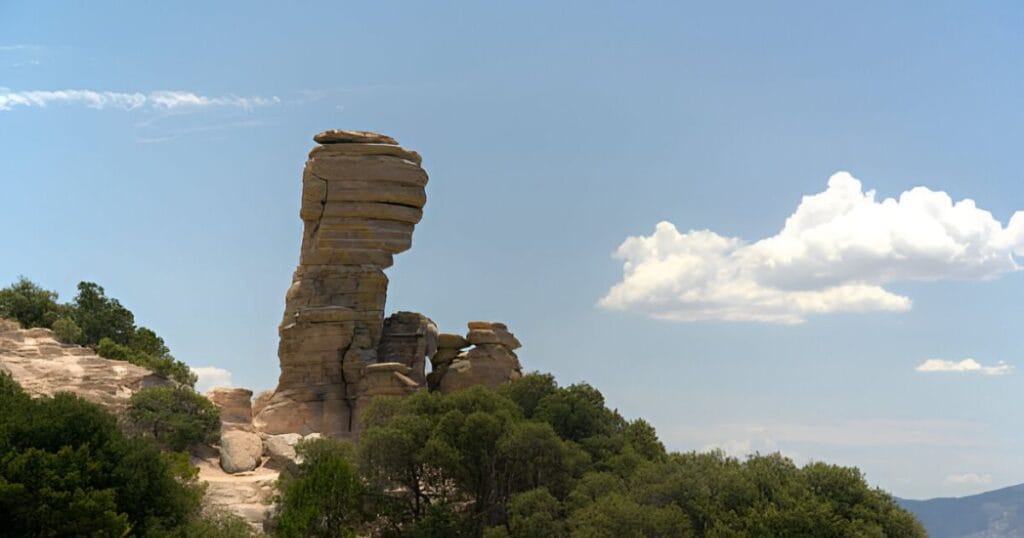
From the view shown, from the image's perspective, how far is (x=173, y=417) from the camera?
2066 inches

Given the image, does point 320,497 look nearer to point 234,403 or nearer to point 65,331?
point 234,403

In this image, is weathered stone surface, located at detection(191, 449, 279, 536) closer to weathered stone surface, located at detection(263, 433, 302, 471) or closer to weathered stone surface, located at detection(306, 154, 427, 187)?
weathered stone surface, located at detection(263, 433, 302, 471)

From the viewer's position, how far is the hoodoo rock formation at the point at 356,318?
63188 mm

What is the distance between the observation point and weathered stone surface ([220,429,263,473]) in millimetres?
52656

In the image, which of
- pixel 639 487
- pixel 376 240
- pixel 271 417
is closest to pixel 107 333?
pixel 271 417

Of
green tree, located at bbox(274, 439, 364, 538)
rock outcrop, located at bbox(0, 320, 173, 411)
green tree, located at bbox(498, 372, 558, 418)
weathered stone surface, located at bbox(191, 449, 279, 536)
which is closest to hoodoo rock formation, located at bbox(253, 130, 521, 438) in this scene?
green tree, located at bbox(498, 372, 558, 418)

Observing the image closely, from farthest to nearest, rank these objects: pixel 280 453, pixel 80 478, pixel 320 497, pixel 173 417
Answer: pixel 280 453 → pixel 173 417 → pixel 320 497 → pixel 80 478

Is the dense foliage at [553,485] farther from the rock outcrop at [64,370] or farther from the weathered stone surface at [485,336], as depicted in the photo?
the rock outcrop at [64,370]

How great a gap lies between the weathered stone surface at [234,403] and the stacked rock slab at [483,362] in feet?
34.6

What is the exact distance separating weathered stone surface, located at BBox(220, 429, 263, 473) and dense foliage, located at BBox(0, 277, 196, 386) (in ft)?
28.2

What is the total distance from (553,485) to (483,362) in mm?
14120

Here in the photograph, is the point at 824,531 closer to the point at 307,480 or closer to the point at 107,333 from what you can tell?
the point at 307,480

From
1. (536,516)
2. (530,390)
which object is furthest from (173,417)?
(530,390)

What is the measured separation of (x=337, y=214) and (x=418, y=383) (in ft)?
34.9
